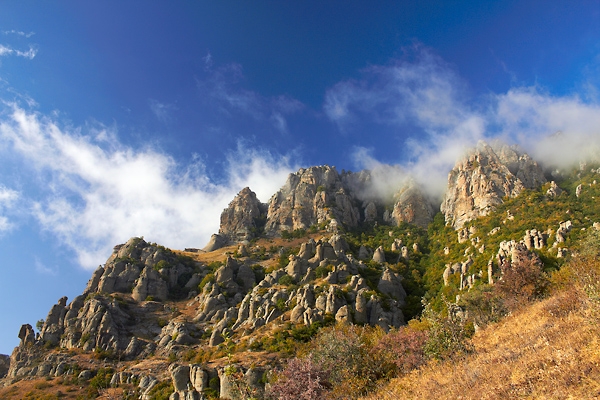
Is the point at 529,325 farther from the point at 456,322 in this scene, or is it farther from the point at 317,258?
the point at 317,258

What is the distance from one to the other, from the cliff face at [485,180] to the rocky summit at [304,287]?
1.86ft

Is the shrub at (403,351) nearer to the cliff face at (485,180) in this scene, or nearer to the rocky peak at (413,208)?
the cliff face at (485,180)

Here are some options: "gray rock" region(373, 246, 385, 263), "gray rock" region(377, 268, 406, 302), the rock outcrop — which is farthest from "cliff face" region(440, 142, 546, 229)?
the rock outcrop

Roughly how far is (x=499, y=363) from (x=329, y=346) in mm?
15232

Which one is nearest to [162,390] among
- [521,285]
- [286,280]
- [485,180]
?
[286,280]

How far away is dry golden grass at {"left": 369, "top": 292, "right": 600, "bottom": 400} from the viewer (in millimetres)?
12141

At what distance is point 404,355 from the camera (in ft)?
86.1

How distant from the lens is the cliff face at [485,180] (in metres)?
113

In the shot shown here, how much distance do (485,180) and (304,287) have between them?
7867 cm

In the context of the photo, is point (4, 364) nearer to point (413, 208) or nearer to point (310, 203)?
point (310, 203)

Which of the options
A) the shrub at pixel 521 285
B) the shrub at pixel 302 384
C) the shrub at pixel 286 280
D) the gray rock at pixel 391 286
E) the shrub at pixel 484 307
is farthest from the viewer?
the shrub at pixel 286 280

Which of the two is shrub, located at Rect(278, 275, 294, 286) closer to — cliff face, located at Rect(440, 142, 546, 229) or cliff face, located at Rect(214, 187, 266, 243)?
cliff face, located at Rect(214, 187, 266, 243)

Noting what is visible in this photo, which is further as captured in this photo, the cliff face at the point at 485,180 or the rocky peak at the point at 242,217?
the rocky peak at the point at 242,217

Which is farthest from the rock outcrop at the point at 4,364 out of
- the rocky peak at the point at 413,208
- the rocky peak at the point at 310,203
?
the rocky peak at the point at 413,208
